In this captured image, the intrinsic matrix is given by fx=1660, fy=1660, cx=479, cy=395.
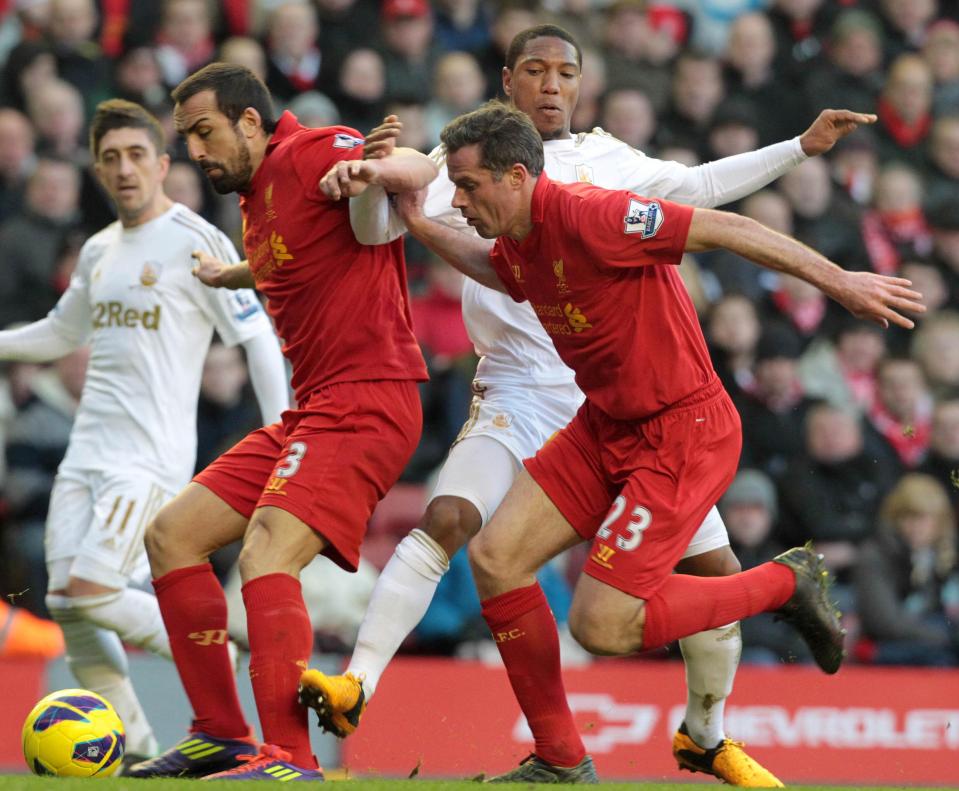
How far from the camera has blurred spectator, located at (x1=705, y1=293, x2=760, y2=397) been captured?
992cm

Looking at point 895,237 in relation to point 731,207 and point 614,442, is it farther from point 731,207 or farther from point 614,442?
point 614,442

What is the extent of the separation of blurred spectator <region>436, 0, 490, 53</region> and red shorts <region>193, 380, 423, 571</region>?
5.48 meters

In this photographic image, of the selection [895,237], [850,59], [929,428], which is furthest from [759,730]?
[850,59]

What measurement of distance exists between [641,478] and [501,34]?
5.81 meters

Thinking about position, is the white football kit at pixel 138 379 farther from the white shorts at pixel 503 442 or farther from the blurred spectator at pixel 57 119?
the blurred spectator at pixel 57 119

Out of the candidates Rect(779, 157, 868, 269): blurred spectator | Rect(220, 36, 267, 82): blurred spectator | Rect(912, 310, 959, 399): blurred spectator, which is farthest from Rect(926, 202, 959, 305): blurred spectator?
Rect(220, 36, 267, 82): blurred spectator

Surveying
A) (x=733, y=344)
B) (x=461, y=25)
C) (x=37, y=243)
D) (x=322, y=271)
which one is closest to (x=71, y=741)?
(x=322, y=271)

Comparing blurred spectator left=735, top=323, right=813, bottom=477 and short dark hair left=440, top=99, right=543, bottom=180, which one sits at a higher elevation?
short dark hair left=440, top=99, right=543, bottom=180

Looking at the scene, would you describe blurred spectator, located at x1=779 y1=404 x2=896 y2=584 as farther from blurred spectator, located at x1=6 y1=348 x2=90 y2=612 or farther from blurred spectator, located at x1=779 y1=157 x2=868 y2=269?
blurred spectator, located at x1=6 y1=348 x2=90 y2=612

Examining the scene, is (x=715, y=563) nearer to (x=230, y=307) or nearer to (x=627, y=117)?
(x=230, y=307)

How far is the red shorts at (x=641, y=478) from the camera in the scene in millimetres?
5504

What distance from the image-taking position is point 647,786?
5219 millimetres

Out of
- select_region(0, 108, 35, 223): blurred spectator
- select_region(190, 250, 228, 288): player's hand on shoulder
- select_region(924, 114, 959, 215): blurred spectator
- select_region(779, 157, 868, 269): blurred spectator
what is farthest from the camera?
select_region(924, 114, 959, 215): blurred spectator

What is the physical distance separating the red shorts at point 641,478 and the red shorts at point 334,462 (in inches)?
20.9
